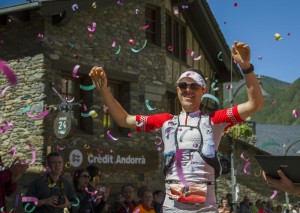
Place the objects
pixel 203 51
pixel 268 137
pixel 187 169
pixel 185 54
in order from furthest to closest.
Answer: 1. pixel 268 137
2. pixel 203 51
3. pixel 185 54
4. pixel 187 169

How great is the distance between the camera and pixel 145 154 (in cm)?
1568

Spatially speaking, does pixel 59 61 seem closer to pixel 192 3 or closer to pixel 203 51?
pixel 192 3

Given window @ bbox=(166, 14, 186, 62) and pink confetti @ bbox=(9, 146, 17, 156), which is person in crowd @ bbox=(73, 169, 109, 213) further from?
window @ bbox=(166, 14, 186, 62)

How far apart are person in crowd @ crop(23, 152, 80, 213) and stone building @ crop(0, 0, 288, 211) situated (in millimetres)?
3577

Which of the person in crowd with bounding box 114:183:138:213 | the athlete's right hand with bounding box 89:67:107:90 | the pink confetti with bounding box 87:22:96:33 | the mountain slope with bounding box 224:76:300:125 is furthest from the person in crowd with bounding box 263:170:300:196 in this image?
the mountain slope with bounding box 224:76:300:125

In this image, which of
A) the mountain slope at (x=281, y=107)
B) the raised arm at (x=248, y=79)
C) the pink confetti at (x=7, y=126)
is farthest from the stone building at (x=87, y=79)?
the mountain slope at (x=281, y=107)

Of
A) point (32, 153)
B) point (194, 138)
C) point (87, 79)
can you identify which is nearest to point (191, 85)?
point (194, 138)

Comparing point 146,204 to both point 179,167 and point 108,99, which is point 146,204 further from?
point 179,167

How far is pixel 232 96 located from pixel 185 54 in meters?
2.50

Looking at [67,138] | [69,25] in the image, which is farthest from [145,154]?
[69,25]

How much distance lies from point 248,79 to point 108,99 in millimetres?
1128

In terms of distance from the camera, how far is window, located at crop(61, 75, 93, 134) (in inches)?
550

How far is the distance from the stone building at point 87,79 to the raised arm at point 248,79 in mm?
7430

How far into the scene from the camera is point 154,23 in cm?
1706
